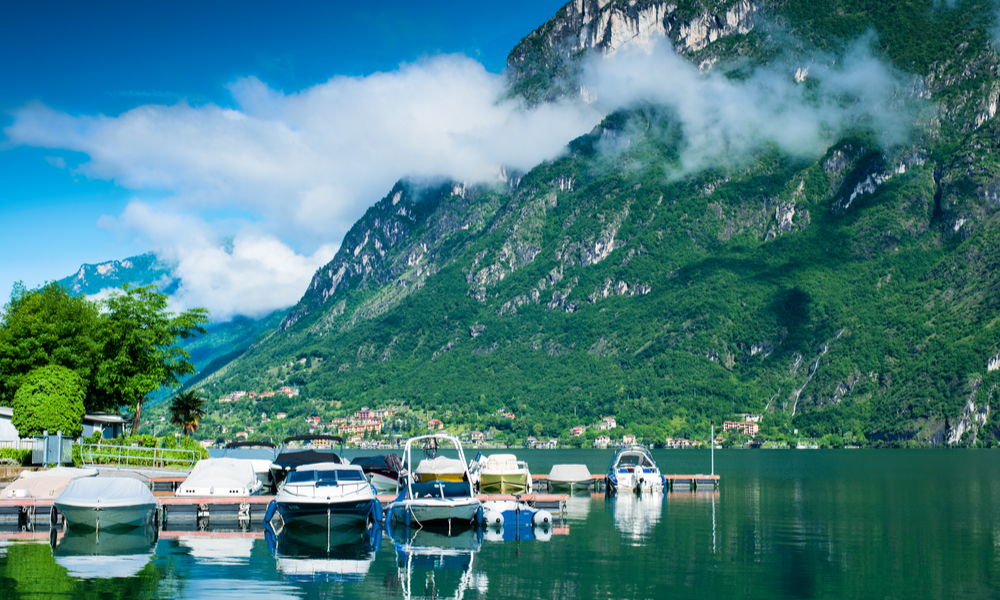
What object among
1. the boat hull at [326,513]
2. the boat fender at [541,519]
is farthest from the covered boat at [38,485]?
the boat fender at [541,519]

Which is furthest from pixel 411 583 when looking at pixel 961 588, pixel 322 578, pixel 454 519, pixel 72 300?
pixel 72 300

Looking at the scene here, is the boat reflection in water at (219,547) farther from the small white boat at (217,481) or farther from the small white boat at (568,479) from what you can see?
the small white boat at (568,479)

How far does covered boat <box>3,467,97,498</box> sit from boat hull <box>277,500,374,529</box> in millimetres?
13865

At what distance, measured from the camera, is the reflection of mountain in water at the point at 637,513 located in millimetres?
45750

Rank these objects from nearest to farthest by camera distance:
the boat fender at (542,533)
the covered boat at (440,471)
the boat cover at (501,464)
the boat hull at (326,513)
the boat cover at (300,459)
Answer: the boat hull at (326,513) → the boat fender at (542,533) → the boat cover at (300,459) → the covered boat at (440,471) → the boat cover at (501,464)

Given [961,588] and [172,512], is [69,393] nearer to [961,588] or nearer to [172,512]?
[172,512]

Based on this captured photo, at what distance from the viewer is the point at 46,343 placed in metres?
73.6

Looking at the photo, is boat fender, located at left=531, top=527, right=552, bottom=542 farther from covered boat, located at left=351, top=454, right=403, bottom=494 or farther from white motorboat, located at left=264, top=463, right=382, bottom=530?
covered boat, located at left=351, top=454, right=403, bottom=494

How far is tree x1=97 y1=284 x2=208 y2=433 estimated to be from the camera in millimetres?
77875

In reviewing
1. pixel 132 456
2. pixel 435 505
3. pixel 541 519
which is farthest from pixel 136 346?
pixel 541 519

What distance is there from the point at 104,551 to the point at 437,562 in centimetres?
1345

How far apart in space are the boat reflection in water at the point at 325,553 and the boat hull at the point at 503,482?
22.4m

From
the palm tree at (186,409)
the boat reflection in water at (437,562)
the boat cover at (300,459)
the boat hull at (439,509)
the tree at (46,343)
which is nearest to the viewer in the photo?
the boat reflection in water at (437,562)

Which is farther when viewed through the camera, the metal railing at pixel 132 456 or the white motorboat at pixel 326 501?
the metal railing at pixel 132 456
